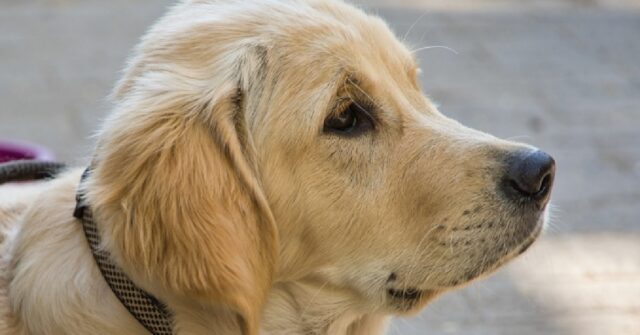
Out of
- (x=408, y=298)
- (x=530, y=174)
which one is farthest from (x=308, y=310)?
(x=530, y=174)

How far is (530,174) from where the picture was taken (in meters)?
2.84

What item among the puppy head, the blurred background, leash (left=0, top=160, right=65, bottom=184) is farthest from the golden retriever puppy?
the blurred background

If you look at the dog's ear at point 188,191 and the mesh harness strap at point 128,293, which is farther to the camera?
the mesh harness strap at point 128,293

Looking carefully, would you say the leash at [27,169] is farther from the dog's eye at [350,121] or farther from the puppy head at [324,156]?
the dog's eye at [350,121]

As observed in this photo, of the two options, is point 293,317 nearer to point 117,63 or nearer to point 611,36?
point 117,63

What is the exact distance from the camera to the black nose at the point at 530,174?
9.34 ft

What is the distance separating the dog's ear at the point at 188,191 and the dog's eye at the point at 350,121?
0.24 metres

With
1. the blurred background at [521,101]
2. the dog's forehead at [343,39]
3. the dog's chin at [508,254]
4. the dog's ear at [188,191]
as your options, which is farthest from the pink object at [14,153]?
the dog's chin at [508,254]

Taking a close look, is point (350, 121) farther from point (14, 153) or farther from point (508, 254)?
point (14, 153)

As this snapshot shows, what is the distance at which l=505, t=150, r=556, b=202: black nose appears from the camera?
9.34 ft

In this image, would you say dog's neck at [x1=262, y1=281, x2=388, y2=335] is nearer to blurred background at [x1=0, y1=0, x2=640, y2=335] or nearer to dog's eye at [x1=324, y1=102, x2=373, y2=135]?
dog's eye at [x1=324, y1=102, x2=373, y2=135]

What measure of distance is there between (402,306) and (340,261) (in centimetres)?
23

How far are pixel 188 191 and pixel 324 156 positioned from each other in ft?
1.43

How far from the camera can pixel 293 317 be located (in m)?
2.98
